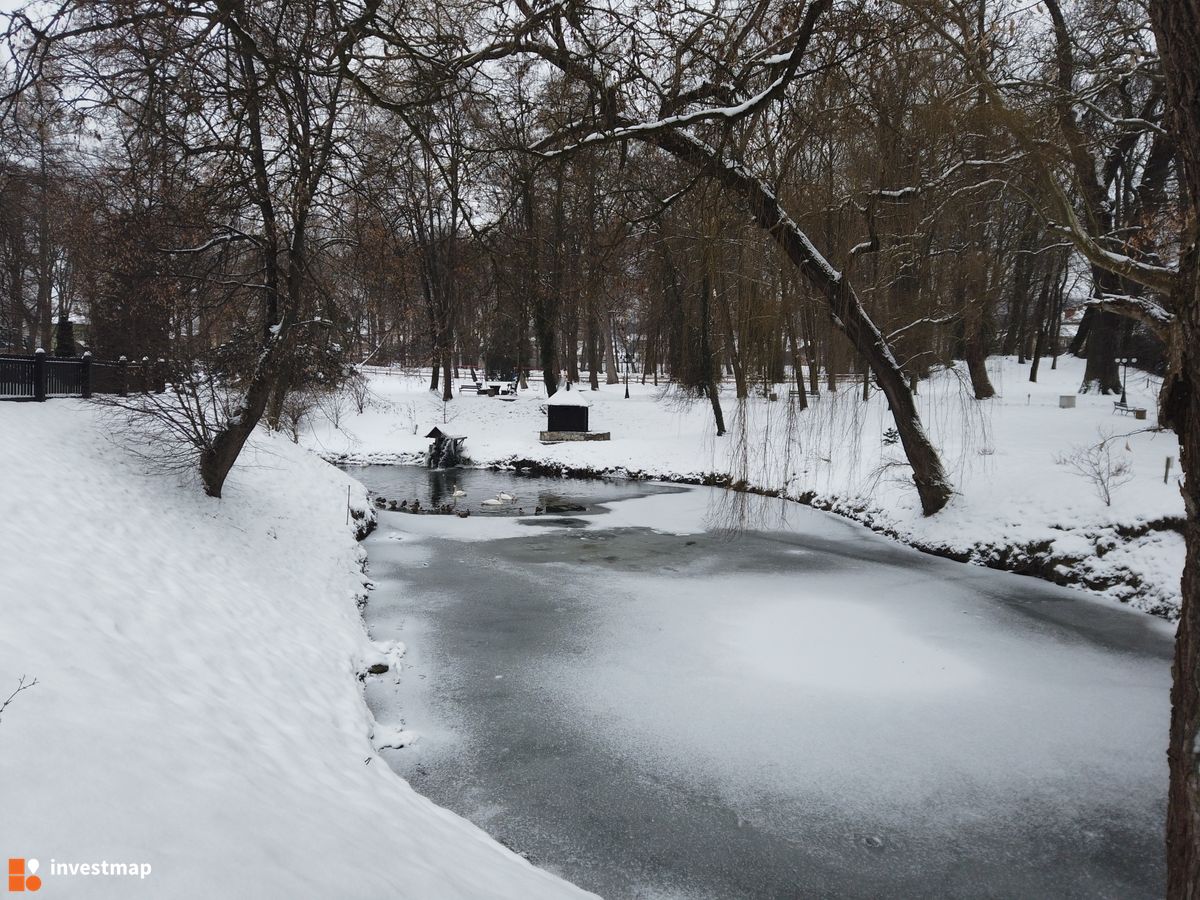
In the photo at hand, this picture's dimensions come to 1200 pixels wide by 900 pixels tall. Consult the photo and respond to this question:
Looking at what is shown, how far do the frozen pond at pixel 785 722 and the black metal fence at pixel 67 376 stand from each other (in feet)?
15.4

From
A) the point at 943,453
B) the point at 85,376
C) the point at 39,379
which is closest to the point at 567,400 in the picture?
the point at 943,453

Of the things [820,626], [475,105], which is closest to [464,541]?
[820,626]

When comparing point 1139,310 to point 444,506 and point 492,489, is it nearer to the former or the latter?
point 444,506

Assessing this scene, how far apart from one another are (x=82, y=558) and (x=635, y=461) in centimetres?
1770

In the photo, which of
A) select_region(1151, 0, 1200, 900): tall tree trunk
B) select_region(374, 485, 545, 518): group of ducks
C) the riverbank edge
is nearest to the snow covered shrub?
the riverbank edge

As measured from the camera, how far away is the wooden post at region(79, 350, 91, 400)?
12016mm

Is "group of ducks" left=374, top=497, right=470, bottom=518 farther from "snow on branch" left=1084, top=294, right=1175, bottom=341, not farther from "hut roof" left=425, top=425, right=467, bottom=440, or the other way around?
"snow on branch" left=1084, top=294, right=1175, bottom=341

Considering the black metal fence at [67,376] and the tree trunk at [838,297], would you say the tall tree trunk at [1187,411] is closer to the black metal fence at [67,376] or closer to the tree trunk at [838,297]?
the tree trunk at [838,297]

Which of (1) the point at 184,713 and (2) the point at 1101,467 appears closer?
(1) the point at 184,713

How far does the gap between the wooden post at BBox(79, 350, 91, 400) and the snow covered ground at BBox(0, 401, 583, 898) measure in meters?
2.57

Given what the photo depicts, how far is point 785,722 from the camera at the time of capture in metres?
6.49

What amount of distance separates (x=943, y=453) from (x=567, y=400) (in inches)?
539

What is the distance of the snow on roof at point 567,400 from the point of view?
26234 mm

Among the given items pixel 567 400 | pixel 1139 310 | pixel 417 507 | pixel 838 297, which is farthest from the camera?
pixel 567 400
